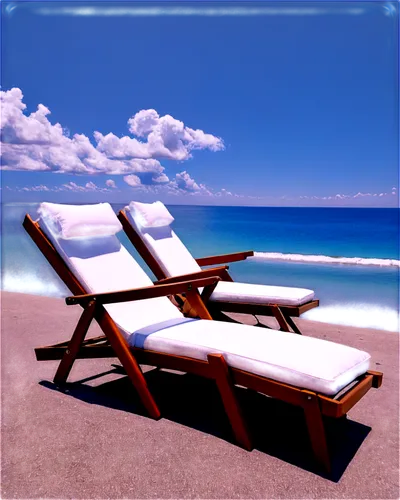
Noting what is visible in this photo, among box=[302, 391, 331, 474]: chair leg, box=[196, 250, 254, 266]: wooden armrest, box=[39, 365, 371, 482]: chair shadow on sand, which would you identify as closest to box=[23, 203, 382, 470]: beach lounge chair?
box=[302, 391, 331, 474]: chair leg

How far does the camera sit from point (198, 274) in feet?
11.0

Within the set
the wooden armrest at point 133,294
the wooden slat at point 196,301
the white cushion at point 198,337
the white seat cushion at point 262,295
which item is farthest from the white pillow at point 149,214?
the wooden armrest at point 133,294

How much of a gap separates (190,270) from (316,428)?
99.2 inches

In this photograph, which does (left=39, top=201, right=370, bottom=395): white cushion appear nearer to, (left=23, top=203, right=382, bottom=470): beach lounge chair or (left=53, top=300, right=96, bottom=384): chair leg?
(left=23, top=203, right=382, bottom=470): beach lounge chair

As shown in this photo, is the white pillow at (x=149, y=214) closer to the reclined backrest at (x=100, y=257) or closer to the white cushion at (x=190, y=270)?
the white cushion at (x=190, y=270)

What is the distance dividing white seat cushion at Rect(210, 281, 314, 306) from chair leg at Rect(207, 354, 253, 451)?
Result: 64.7 inches

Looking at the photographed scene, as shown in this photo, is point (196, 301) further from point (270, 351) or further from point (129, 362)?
point (270, 351)

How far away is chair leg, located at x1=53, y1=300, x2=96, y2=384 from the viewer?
272 centimetres

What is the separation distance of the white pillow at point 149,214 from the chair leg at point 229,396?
231 centimetres

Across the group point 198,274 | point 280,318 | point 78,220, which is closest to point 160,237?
point 198,274

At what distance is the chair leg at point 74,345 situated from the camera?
2.72m

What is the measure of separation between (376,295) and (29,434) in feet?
23.1

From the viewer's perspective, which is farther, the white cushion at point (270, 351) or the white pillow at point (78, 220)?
the white pillow at point (78, 220)

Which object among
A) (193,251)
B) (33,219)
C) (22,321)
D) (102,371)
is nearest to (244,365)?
(102,371)
